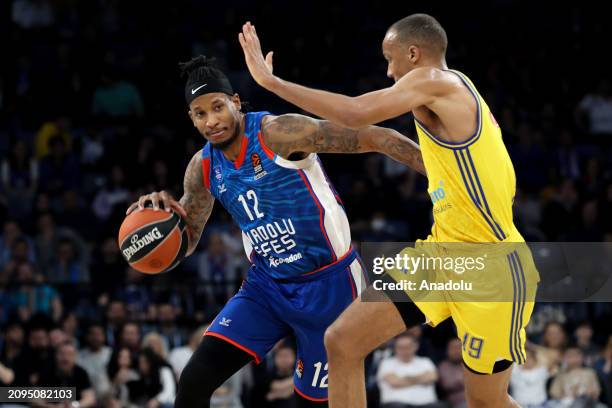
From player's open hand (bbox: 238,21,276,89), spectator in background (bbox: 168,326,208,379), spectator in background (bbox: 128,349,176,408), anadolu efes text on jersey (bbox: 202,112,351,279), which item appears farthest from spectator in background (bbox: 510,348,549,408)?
player's open hand (bbox: 238,21,276,89)

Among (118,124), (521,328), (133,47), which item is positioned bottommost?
(521,328)

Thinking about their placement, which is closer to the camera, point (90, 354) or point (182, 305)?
point (90, 354)

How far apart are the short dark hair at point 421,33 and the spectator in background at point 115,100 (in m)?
8.48

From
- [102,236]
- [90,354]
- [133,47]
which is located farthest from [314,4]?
[90,354]

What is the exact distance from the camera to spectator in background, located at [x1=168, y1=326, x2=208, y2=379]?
9266mm

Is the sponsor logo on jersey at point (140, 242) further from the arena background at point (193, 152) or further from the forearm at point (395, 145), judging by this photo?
the arena background at point (193, 152)

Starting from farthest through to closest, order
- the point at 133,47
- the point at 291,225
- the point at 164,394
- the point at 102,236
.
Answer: the point at 133,47, the point at 102,236, the point at 164,394, the point at 291,225

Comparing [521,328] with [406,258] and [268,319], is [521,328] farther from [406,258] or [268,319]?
[268,319]

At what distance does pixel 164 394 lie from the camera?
29.4ft

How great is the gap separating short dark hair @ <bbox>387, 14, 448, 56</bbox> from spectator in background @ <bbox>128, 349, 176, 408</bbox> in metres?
4.92

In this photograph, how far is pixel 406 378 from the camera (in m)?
9.16

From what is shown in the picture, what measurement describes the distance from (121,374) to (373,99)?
5101 mm

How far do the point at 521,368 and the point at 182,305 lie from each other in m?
3.31

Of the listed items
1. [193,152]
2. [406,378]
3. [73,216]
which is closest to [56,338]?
[73,216]
